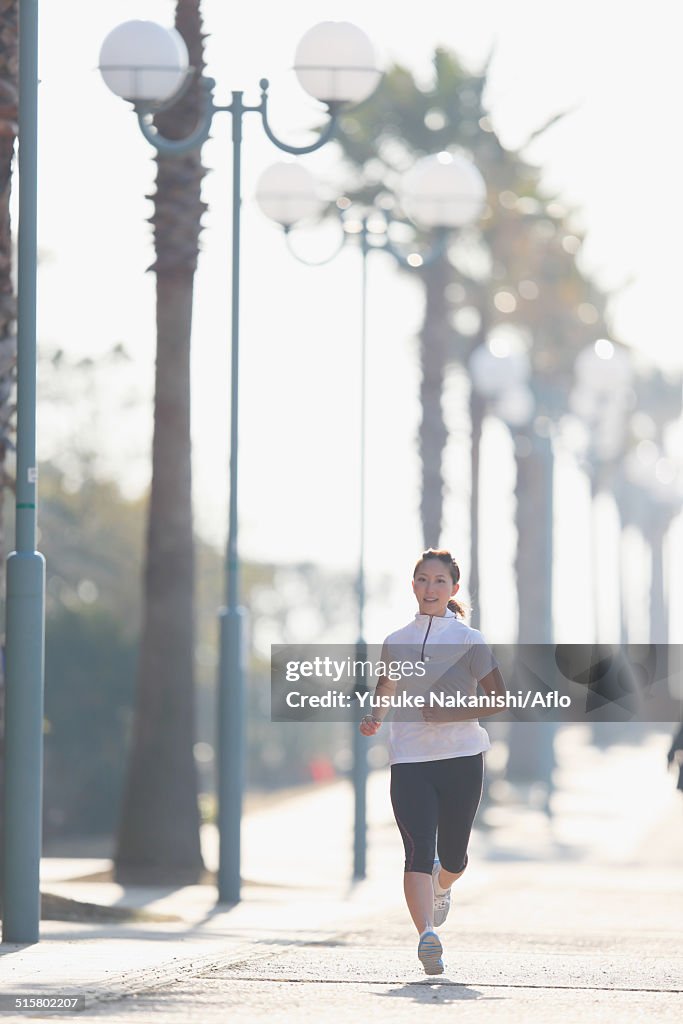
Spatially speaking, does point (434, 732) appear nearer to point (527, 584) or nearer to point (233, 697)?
point (233, 697)

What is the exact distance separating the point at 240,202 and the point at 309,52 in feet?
4.28

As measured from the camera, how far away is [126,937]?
447 inches

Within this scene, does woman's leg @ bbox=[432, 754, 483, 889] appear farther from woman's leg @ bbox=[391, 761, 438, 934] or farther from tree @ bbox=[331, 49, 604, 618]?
tree @ bbox=[331, 49, 604, 618]

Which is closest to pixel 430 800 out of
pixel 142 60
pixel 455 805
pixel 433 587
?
pixel 455 805

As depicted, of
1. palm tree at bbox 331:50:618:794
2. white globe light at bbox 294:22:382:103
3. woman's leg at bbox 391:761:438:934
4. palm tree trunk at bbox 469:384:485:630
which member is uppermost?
palm tree at bbox 331:50:618:794

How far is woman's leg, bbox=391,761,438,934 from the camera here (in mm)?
8672

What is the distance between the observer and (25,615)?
408 inches

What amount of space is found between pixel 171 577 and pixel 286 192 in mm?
4078

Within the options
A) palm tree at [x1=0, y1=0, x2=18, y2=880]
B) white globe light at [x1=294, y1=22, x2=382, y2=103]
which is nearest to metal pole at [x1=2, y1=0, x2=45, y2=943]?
palm tree at [x1=0, y1=0, x2=18, y2=880]

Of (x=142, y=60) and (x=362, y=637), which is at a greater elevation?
(x=142, y=60)

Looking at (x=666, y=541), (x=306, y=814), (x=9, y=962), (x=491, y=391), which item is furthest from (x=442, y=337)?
(x=666, y=541)

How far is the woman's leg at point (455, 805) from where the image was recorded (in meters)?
8.84

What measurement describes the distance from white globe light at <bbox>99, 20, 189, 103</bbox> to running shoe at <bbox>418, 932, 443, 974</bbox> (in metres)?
7.92

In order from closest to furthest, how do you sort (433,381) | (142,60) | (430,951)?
(430,951) < (142,60) < (433,381)
